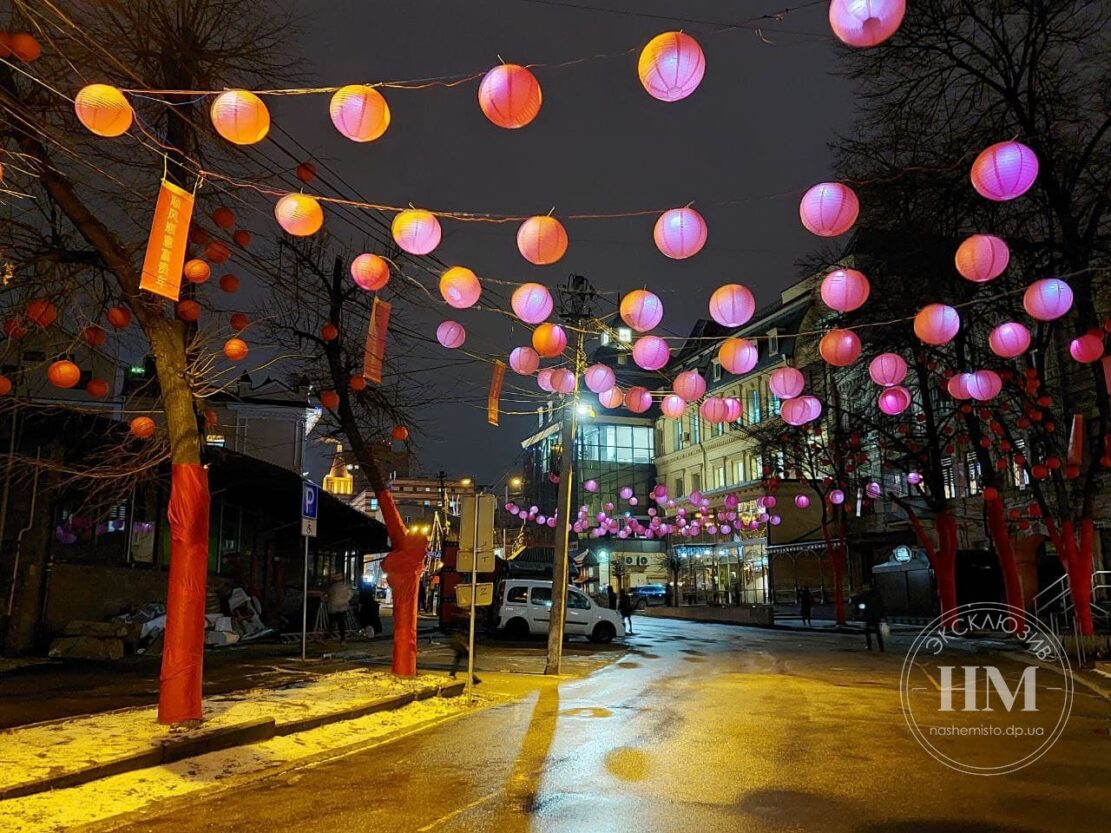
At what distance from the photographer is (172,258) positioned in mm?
7902

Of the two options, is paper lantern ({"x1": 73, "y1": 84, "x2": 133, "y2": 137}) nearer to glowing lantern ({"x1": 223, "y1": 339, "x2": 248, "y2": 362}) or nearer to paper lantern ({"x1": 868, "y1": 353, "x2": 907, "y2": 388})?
glowing lantern ({"x1": 223, "y1": 339, "x2": 248, "y2": 362})

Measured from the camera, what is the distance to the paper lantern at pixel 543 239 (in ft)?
33.3

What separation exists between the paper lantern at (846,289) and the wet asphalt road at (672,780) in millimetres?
5614

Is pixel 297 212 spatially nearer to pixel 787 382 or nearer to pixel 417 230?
pixel 417 230

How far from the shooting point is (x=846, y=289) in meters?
11.7

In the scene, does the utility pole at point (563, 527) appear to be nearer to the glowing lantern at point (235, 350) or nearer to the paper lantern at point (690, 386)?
the paper lantern at point (690, 386)

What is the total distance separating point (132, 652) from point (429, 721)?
32.7 ft

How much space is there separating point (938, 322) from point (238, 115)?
32.8ft

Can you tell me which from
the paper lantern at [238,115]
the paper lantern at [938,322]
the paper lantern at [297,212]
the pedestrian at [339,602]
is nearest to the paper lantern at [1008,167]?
the paper lantern at [938,322]

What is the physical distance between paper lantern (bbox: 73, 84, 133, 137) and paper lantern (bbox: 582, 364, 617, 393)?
10.1 m

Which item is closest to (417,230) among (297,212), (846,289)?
(297,212)

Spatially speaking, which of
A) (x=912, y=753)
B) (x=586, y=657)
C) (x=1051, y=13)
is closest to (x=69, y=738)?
(x=912, y=753)

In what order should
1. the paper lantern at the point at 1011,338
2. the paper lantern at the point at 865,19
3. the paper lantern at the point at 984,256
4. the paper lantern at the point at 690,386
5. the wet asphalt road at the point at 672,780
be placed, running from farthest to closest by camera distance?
1. the paper lantern at the point at 690,386
2. the paper lantern at the point at 1011,338
3. the paper lantern at the point at 984,256
4. the paper lantern at the point at 865,19
5. the wet asphalt road at the point at 672,780

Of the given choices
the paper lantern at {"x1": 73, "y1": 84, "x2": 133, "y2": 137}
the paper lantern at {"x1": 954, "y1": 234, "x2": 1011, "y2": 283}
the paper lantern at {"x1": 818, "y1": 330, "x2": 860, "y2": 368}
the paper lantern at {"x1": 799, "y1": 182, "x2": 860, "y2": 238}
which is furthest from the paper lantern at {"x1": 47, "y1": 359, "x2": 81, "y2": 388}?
the paper lantern at {"x1": 954, "y1": 234, "x2": 1011, "y2": 283}
